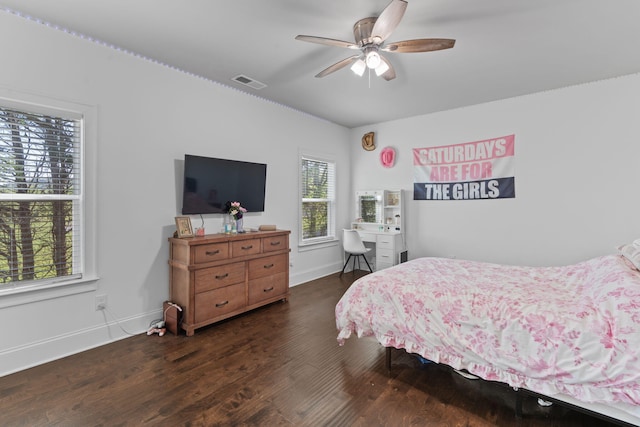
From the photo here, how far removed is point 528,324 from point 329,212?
380 centimetres

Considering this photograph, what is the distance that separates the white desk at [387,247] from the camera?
4625 mm

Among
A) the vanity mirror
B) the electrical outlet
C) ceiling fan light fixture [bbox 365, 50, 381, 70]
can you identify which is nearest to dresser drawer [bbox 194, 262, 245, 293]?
the electrical outlet

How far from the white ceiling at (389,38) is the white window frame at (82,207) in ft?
2.10

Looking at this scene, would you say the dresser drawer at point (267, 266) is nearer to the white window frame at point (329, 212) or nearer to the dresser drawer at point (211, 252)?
the dresser drawer at point (211, 252)

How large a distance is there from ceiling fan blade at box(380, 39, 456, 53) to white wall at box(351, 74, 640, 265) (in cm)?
241

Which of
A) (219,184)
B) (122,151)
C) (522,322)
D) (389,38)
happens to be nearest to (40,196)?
(122,151)

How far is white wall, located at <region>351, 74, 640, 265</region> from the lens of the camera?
3330 mm

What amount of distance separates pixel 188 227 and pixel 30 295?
1283 mm

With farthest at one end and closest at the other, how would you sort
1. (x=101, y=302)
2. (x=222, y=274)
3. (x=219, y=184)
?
(x=219, y=184)
(x=222, y=274)
(x=101, y=302)

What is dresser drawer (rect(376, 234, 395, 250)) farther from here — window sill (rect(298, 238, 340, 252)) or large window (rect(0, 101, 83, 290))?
large window (rect(0, 101, 83, 290))

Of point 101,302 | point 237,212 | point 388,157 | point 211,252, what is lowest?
point 101,302

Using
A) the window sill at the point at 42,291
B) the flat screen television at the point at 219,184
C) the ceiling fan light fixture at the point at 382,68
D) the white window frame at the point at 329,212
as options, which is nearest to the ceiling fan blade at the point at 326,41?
the ceiling fan light fixture at the point at 382,68

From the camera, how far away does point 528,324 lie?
1668 mm

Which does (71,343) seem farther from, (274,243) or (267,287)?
(274,243)
